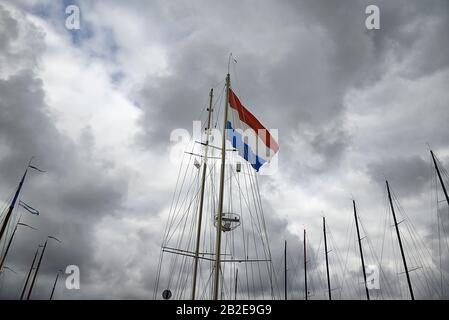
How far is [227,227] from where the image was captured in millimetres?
26469

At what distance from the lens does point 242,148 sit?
22.5 metres

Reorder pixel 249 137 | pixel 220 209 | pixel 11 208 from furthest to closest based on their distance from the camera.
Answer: pixel 11 208 → pixel 249 137 → pixel 220 209

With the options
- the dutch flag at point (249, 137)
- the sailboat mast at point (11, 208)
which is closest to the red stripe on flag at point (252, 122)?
the dutch flag at point (249, 137)

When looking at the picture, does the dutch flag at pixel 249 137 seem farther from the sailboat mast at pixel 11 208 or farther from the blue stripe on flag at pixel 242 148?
the sailboat mast at pixel 11 208

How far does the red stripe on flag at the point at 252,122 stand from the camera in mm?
22062

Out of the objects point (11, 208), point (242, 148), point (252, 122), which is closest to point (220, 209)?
point (242, 148)

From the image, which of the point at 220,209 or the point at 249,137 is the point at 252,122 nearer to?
the point at 249,137

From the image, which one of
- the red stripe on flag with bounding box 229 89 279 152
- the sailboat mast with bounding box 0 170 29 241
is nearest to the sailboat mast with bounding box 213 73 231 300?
the red stripe on flag with bounding box 229 89 279 152

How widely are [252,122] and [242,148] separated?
231cm

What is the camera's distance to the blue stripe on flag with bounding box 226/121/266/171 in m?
21.7

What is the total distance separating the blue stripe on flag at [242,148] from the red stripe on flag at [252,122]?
1276mm

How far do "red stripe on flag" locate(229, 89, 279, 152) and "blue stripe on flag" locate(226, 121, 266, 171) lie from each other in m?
1.28

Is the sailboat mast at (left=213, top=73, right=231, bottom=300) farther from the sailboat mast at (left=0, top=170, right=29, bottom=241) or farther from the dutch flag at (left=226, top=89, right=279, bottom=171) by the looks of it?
the sailboat mast at (left=0, top=170, right=29, bottom=241)
